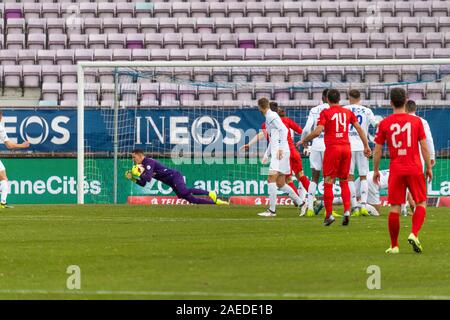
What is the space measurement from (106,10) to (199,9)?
109 inches

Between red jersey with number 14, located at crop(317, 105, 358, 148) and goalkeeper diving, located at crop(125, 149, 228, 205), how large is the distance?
7.08m

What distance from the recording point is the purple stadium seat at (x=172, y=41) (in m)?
35.1

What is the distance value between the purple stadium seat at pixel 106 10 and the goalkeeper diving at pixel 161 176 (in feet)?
35.8

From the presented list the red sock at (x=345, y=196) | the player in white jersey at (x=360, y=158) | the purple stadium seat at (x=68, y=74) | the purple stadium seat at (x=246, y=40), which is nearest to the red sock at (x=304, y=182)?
the player in white jersey at (x=360, y=158)

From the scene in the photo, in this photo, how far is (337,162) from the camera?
19.5 metres

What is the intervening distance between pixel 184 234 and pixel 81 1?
20.6 metres

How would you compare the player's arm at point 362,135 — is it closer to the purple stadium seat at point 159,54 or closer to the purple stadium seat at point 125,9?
the purple stadium seat at point 159,54

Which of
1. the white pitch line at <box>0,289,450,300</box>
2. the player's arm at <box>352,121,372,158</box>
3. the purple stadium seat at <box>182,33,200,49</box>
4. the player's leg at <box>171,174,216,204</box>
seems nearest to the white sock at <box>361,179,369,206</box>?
the player's arm at <box>352,121,372,158</box>

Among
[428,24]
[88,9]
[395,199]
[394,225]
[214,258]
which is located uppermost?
[88,9]

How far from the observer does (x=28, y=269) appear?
12766 mm

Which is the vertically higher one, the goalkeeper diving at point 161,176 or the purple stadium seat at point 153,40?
the purple stadium seat at point 153,40

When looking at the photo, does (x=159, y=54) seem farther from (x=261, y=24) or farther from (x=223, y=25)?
(x=261, y=24)

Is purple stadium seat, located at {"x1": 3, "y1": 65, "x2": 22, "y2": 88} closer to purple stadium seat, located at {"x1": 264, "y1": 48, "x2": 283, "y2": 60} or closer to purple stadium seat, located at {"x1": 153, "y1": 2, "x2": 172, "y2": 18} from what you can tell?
purple stadium seat, located at {"x1": 153, "y1": 2, "x2": 172, "y2": 18}

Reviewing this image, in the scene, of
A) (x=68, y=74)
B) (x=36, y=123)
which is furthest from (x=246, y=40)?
(x=36, y=123)
